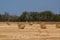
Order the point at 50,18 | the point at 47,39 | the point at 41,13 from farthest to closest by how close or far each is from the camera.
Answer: the point at 41,13
the point at 50,18
the point at 47,39

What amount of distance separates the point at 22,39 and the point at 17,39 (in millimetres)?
249

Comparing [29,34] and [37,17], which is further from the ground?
[29,34]

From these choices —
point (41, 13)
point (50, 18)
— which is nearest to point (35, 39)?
point (50, 18)

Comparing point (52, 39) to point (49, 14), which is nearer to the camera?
point (52, 39)

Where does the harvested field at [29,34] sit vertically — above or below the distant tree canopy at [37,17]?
above

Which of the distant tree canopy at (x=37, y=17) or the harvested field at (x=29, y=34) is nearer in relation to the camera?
the harvested field at (x=29, y=34)

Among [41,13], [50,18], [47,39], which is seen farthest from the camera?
[41,13]

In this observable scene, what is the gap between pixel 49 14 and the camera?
206ft

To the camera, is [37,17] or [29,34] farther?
[37,17]

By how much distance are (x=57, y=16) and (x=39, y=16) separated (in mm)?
4241

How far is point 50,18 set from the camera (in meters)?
59.0

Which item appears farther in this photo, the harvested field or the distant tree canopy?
the distant tree canopy

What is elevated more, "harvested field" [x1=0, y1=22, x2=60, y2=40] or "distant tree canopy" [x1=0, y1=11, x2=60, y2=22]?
"harvested field" [x1=0, y1=22, x2=60, y2=40]

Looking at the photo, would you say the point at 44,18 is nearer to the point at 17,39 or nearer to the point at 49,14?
the point at 49,14
